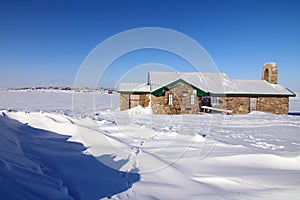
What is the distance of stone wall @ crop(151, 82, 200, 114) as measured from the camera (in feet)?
59.6

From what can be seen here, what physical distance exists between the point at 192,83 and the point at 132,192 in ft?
54.6

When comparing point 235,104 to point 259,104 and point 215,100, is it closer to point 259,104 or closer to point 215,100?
point 215,100

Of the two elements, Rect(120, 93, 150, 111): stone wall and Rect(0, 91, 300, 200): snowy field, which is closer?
Rect(0, 91, 300, 200): snowy field

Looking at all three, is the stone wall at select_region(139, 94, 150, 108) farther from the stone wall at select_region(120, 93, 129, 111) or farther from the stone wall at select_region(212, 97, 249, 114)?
the stone wall at select_region(212, 97, 249, 114)

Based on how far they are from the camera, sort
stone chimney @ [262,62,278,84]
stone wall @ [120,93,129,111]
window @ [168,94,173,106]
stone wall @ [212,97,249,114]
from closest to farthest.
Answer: window @ [168,94,173,106] → stone wall @ [212,97,249,114] → stone wall @ [120,93,129,111] → stone chimney @ [262,62,278,84]

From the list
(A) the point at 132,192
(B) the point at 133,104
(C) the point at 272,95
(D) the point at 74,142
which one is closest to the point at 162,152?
(A) the point at 132,192

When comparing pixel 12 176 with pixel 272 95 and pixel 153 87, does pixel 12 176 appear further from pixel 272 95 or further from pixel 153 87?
pixel 272 95

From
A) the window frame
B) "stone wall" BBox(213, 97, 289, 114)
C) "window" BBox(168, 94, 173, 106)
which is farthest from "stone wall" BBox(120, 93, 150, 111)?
"stone wall" BBox(213, 97, 289, 114)

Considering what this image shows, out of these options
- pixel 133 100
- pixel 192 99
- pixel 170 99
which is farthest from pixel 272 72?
pixel 133 100

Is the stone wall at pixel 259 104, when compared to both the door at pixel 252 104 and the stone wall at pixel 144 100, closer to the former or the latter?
the door at pixel 252 104

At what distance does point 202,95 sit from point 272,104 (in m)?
7.29

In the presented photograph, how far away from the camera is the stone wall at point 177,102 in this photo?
18.2m

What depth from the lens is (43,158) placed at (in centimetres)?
423

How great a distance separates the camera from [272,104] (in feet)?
63.7
